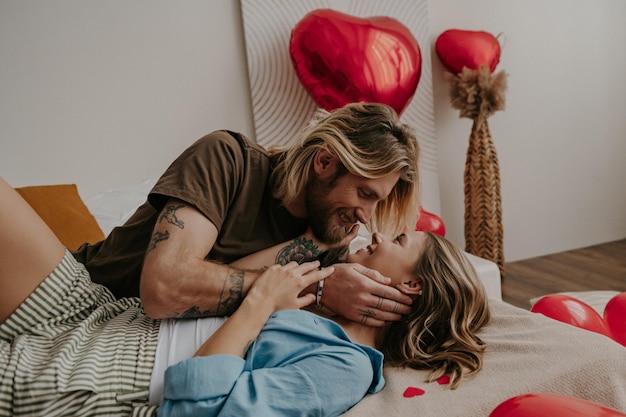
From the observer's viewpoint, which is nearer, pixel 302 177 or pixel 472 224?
pixel 302 177

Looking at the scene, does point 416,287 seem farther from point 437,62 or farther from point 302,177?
point 437,62

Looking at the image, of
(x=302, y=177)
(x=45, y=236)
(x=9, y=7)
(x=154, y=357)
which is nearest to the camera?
(x=154, y=357)

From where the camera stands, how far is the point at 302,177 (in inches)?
64.5

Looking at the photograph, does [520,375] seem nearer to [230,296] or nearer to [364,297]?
[364,297]

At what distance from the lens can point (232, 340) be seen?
1.20 metres

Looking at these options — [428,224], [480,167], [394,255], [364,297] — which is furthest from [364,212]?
[480,167]

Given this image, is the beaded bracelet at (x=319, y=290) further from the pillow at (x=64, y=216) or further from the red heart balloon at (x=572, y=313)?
the pillow at (x=64, y=216)

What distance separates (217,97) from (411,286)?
176 cm

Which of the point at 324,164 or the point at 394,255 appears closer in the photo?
the point at 394,255

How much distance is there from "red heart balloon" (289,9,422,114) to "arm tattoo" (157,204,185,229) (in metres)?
1.46

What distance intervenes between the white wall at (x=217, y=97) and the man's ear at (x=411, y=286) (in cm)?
170

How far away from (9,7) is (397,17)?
1965mm

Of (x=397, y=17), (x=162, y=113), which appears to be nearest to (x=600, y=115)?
(x=397, y=17)

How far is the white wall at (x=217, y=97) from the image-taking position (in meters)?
2.54
